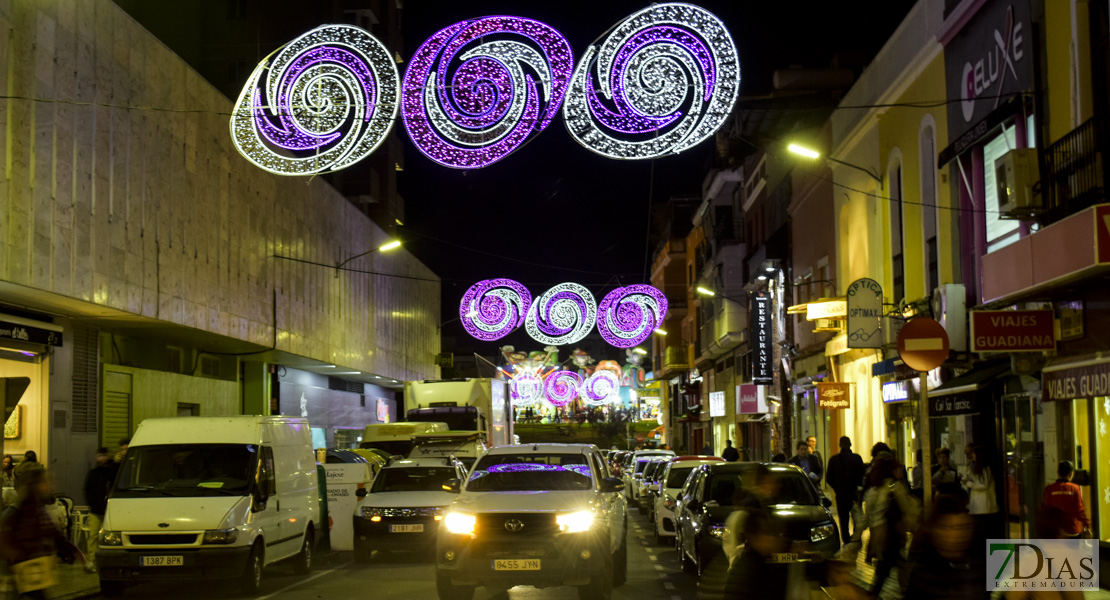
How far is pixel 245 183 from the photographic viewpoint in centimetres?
2983

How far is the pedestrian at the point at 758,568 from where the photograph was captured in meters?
6.34

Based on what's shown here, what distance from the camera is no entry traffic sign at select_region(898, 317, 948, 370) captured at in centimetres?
1266

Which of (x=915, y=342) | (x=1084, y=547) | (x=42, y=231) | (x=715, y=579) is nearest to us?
(x=715, y=579)

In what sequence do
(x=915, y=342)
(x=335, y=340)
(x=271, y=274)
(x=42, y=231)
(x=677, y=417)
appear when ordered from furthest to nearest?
(x=677, y=417) < (x=335, y=340) < (x=271, y=274) < (x=42, y=231) < (x=915, y=342)

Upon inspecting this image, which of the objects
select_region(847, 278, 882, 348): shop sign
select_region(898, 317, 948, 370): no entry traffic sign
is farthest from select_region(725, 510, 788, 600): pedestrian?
select_region(847, 278, 882, 348): shop sign

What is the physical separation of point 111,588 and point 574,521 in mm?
6557

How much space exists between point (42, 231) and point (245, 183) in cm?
1100

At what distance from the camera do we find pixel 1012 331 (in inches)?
607

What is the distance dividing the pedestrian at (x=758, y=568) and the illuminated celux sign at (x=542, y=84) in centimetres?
679

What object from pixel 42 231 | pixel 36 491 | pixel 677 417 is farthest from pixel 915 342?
pixel 677 417

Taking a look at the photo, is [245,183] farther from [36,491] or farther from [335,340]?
[36,491]

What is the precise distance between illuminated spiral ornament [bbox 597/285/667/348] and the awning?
16935mm

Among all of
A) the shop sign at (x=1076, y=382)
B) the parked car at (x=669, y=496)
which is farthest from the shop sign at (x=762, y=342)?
the shop sign at (x=1076, y=382)

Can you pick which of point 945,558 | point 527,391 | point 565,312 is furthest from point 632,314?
point 527,391
